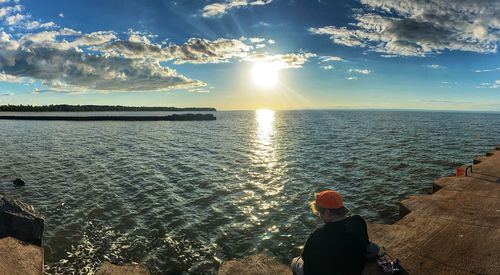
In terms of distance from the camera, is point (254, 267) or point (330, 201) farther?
point (254, 267)

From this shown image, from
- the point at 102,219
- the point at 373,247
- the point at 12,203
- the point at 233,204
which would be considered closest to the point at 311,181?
the point at 233,204

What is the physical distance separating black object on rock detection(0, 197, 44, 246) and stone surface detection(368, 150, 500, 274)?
37.9 ft

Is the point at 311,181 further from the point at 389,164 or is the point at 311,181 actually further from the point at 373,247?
the point at 373,247

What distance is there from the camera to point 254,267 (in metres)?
9.15

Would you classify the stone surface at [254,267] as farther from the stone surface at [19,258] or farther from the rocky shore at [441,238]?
the stone surface at [19,258]

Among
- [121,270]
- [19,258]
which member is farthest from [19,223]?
[121,270]

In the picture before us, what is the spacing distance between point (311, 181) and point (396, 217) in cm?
722

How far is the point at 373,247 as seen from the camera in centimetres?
780

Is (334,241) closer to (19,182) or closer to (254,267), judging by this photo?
(254,267)

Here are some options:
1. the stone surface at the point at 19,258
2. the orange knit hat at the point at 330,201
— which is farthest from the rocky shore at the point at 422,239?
the orange knit hat at the point at 330,201

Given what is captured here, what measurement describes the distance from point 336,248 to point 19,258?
9227mm

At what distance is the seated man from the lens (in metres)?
6.04

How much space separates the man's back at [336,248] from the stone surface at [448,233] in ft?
7.59

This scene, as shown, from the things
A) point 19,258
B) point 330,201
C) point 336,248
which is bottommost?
point 19,258
